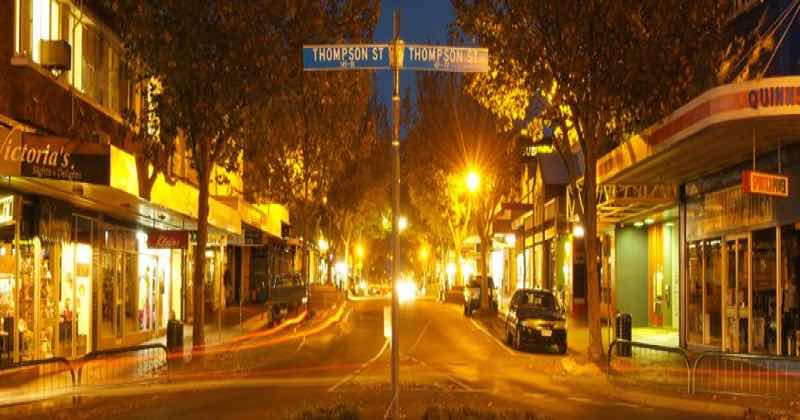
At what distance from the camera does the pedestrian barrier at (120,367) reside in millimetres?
19172

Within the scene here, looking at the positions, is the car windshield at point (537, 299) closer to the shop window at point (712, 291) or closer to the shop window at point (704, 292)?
the shop window at point (704, 292)

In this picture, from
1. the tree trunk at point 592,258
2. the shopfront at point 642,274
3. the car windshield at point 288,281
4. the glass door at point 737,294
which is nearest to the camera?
the tree trunk at point 592,258

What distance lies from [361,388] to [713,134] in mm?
8245

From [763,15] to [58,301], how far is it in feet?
55.9

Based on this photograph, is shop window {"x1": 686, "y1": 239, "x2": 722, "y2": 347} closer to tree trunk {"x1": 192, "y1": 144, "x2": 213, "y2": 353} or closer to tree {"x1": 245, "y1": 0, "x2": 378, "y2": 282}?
tree {"x1": 245, "y1": 0, "x2": 378, "y2": 282}

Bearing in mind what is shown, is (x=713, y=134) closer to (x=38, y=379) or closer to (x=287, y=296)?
(x=38, y=379)

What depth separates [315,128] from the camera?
41.6m

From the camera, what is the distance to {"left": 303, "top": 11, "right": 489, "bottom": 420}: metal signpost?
10875mm

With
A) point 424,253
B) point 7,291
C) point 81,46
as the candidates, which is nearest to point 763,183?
point 7,291

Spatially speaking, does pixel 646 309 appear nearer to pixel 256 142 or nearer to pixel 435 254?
pixel 256 142

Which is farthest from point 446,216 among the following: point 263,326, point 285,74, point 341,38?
point 285,74

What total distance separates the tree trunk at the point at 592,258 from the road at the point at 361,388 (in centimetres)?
106

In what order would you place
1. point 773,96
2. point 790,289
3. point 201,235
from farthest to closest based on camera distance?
point 201,235
point 790,289
point 773,96

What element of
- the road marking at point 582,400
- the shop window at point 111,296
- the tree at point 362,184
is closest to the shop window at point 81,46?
the shop window at point 111,296
